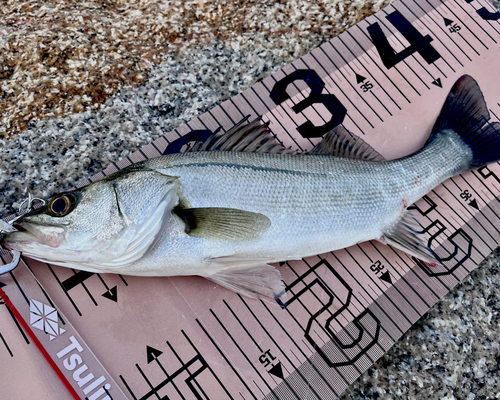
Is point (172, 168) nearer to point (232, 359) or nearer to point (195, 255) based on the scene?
point (195, 255)

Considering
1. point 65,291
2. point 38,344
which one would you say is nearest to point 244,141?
point 65,291

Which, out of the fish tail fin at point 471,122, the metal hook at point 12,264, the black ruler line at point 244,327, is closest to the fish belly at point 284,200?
the black ruler line at point 244,327

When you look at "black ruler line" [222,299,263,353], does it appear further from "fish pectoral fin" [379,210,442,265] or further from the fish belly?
"fish pectoral fin" [379,210,442,265]

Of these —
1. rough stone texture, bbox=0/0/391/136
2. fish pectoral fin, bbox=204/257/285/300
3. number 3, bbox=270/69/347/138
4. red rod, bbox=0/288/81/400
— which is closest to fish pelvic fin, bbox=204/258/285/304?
fish pectoral fin, bbox=204/257/285/300

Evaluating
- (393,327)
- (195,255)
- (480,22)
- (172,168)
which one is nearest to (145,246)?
(195,255)

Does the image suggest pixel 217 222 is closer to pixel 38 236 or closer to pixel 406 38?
pixel 38 236

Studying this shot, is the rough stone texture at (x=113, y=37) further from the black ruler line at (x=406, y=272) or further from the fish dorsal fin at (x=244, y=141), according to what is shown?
the black ruler line at (x=406, y=272)
